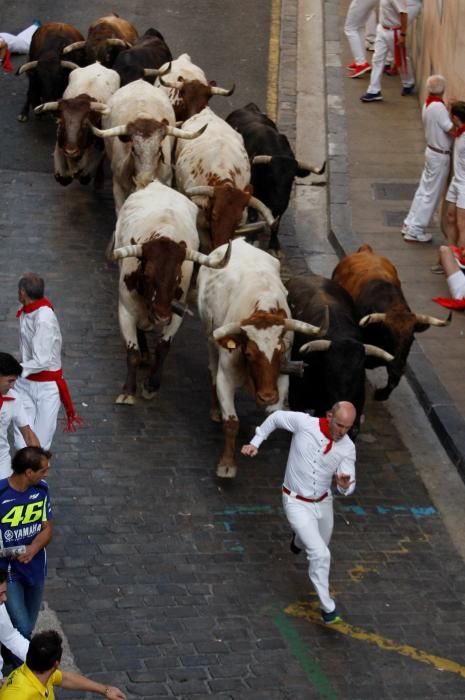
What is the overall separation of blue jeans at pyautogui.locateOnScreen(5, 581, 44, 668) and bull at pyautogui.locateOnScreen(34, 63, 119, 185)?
7.43m

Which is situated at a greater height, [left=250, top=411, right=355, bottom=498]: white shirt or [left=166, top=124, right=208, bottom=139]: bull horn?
[left=250, top=411, right=355, bottom=498]: white shirt

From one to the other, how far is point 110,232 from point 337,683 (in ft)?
26.3

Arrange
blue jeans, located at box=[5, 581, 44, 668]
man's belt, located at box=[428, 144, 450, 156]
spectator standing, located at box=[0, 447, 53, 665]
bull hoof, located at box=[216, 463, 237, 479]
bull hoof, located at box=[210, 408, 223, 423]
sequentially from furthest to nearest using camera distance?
man's belt, located at box=[428, 144, 450, 156], bull hoof, located at box=[210, 408, 223, 423], bull hoof, located at box=[216, 463, 237, 479], blue jeans, located at box=[5, 581, 44, 668], spectator standing, located at box=[0, 447, 53, 665]

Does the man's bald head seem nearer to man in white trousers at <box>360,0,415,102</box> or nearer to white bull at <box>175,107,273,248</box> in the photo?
white bull at <box>175,107,273,248</box>

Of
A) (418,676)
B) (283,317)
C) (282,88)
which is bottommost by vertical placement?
(282,88)

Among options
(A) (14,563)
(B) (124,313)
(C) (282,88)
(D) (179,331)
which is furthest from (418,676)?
(C) (282,88)

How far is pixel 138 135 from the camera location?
47.9 feet

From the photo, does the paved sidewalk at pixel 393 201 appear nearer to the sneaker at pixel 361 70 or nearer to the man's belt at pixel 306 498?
the sneaker at pixel 361 70

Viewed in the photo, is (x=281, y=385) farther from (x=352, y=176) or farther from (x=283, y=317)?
(x=352, y=176)

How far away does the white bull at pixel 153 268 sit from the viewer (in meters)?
12.4

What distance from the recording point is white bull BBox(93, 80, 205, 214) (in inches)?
577

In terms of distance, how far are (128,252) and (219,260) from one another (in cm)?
80

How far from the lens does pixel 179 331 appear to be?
47.6 ft

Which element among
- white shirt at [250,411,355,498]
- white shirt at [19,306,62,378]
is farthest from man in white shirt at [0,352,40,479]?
white shirt at [250,411,355,498]
